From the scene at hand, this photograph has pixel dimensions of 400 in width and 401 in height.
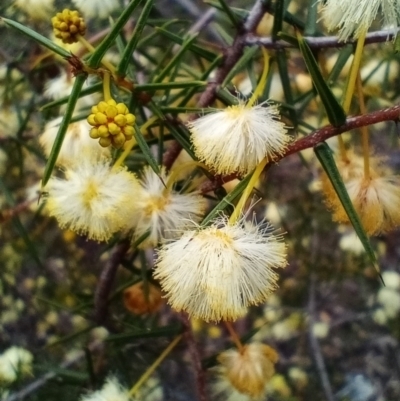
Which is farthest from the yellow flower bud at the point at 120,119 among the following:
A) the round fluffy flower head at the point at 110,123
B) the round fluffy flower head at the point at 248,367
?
the round fluffy flower head at the point at 248,367

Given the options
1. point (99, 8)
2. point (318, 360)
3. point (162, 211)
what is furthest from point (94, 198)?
point (318, 360)

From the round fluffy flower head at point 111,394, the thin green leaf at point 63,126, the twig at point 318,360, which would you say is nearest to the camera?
the thin green leaf at point 63,126

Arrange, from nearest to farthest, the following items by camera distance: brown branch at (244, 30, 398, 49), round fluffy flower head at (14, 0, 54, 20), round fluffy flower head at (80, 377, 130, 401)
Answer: brown branch at (244, 30, 398, 49) → round fluffy flower head at (80, 377, 130, 401) → round fluffy flower head at (14, 0, 54, 20)

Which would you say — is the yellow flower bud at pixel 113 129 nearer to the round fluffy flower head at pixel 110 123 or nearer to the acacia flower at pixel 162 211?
the round fluffy flower head at pixel 110 123

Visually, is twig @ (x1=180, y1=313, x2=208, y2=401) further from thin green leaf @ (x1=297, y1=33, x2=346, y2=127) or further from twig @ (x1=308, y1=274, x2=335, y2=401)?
twig @ (x1=308, y1=274, x2=335, y2=401)

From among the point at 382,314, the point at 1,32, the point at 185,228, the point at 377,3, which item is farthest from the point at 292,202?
the point at 377,3

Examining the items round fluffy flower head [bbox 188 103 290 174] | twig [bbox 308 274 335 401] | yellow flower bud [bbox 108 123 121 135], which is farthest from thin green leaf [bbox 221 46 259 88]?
twig [bbox 308 274 335 401]
